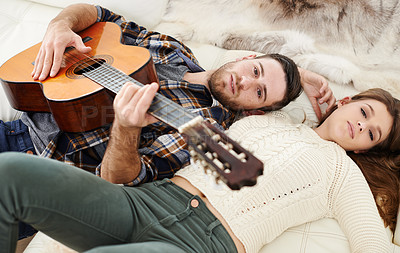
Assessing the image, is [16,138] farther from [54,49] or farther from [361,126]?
[361,126]

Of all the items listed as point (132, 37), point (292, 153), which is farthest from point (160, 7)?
point (292, 153)

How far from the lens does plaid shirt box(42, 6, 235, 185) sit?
1.18 meters

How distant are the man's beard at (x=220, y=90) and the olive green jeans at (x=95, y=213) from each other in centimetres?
50

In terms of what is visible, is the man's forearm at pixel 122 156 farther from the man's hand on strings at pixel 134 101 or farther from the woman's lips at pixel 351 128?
the woman's lips at pixel 351 128

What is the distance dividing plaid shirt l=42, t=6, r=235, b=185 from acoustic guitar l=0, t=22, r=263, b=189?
82mm

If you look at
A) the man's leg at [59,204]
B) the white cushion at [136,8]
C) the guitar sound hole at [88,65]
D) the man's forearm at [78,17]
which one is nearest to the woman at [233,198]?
the man's leg at [59,204]

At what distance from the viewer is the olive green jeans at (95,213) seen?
790mm

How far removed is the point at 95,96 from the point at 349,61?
1161 mm

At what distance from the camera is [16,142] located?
129 centimetres

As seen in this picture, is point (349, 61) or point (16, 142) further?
point (349, 61)

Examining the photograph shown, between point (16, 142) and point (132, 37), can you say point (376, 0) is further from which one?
point (16, 142)

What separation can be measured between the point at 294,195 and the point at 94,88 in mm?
733

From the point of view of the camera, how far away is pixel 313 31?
165 cm

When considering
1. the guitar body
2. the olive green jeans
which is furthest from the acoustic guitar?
the olive green jeans
